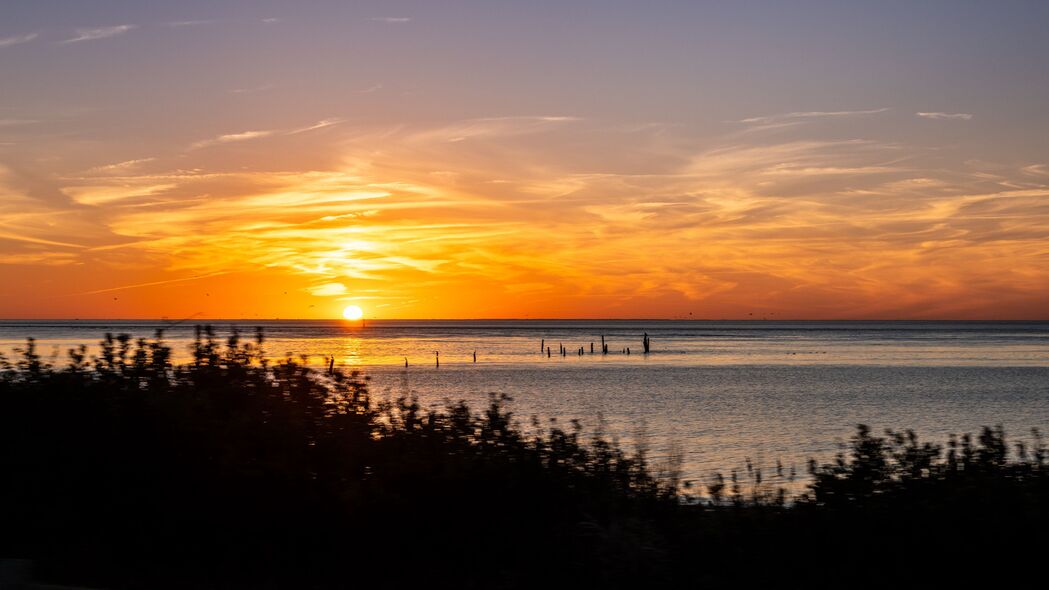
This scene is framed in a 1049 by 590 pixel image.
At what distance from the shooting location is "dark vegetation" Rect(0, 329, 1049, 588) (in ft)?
26.5

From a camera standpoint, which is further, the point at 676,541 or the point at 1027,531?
the point at 676,541

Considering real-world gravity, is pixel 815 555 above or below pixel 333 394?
below

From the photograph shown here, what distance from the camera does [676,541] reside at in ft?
28.2

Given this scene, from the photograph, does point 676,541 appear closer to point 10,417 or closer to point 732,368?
point 10,417

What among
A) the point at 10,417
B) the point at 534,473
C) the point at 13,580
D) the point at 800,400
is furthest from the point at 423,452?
the point at 800,400

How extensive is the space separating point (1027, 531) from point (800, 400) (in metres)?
45.9

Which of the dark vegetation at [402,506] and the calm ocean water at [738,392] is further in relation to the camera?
the calm ocean water at [738,392]

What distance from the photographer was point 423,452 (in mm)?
9562

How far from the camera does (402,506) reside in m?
8.82

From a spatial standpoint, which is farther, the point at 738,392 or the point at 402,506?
the point at 738,392

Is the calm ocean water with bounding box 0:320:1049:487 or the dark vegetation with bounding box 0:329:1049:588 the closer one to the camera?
the dark vegetation with bounding box 0:329:1049:588

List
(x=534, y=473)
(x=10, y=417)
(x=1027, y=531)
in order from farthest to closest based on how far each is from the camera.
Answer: (x=10, y=417) → (x=534, y=473) → (x=1027, y=531)

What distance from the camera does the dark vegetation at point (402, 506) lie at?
807 centimetres

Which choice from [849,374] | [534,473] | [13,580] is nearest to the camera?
[13,580]
